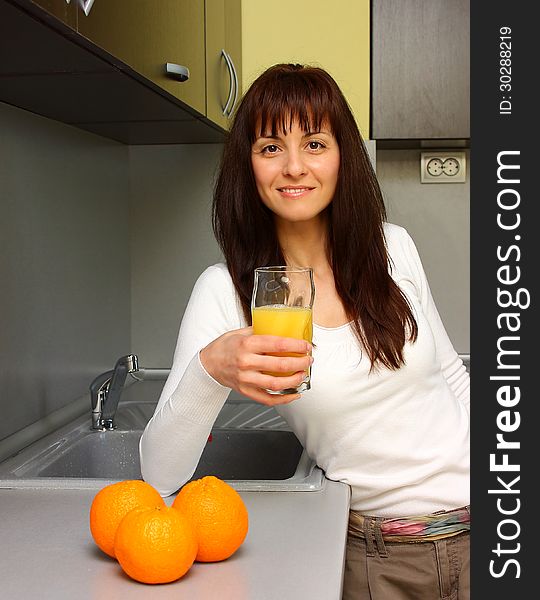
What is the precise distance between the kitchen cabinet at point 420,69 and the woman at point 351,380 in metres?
0.73

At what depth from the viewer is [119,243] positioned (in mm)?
2396

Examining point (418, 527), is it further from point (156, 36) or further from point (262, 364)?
point (156, 36)

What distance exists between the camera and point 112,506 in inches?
42.1

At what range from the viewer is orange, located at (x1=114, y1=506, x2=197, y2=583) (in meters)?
0.98

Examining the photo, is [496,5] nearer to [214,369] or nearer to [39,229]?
[214,369]

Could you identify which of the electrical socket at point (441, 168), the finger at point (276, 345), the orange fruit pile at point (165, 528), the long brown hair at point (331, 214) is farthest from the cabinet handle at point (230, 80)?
the orange fruit pile at point (165, 528)

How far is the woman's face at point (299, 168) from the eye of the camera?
1.38m

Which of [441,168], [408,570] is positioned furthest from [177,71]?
[441,168]

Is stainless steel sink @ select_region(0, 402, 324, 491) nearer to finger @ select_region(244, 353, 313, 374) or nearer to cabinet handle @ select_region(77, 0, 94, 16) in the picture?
finger @ select_region(244, 353, 313, 374)

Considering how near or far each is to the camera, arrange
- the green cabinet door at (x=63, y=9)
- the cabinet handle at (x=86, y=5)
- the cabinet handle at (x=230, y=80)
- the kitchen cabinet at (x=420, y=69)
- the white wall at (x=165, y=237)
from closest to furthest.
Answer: the green cabinet door at (x=63, y=9) < the cabinet handle at (x=86, y=5) < the cabinet handle at (x=230, y=80) < the kitchen cabinet at (x=420, y=69) < the white wall at (x=165, y=237)

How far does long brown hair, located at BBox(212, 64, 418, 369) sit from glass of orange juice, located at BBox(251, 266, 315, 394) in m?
0.27

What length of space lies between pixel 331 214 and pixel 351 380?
0.31m

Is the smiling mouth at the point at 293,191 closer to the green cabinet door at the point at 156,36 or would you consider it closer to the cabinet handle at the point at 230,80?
the green cabinet door at the point at 156,36

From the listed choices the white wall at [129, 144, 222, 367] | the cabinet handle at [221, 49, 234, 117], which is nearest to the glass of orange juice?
the cabinet handle at [221, 49, 234, 117]
